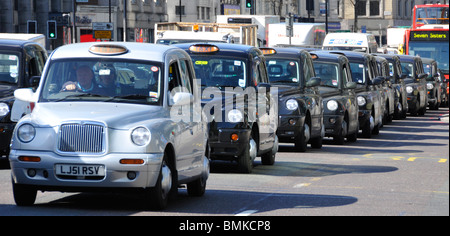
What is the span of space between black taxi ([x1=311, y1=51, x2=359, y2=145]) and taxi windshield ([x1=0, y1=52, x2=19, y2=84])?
8.20 metres

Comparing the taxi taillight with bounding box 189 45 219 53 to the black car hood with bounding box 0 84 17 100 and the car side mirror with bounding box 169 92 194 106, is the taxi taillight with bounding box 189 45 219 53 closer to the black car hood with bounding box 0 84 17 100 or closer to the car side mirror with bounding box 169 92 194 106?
the black car hood with bounding box 0 84 17 100

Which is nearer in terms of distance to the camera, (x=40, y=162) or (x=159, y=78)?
(x=40, y=162)

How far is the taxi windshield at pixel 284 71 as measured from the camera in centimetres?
2106

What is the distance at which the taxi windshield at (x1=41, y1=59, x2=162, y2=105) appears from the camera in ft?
38.5

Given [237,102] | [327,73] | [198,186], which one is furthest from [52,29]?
[198,186]

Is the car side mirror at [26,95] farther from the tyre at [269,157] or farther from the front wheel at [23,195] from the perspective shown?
the tyre at [269,157]

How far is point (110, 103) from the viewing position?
11.5 metres

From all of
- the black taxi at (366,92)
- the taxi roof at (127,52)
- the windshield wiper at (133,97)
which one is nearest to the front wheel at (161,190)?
the windshield wiper at (133,97)

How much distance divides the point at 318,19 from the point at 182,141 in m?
116

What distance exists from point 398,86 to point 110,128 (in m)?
26.2

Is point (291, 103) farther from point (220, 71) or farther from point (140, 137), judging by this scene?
point (140, 137)
